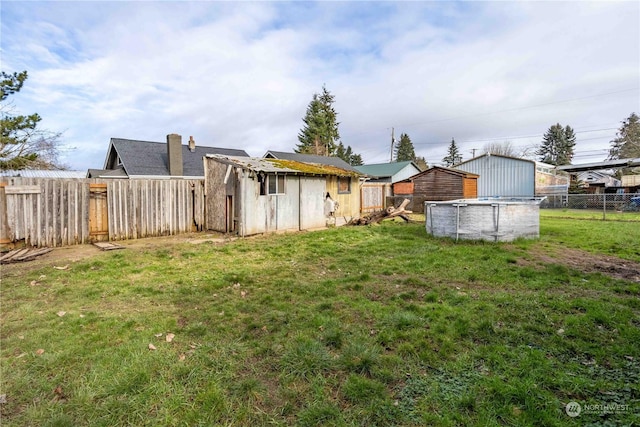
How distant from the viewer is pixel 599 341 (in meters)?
3.08

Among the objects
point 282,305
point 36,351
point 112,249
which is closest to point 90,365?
point 36,351

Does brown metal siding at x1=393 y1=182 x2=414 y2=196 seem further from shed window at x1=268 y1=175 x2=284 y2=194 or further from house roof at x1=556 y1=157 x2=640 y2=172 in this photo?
house roof at x1=556 y1=157 x2=640 y2=172

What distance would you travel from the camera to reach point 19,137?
16.2 metres

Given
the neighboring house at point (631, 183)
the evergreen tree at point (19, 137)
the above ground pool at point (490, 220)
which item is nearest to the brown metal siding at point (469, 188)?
the above ground pool at point (490, 220)

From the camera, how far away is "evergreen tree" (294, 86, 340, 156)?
4172cm

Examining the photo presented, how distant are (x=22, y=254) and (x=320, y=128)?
1483 inches

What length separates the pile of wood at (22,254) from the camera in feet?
21.8

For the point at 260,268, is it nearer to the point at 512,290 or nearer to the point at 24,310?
the point at 24,310

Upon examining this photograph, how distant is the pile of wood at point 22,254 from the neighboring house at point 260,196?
484 centimetres

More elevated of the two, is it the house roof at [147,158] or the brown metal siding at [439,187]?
the house roof at [147,158]

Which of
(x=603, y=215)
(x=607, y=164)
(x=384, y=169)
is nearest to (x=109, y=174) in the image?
(x=603, y=215)

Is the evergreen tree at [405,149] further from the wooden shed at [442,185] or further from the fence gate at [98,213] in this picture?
the fence gate at [98,213]

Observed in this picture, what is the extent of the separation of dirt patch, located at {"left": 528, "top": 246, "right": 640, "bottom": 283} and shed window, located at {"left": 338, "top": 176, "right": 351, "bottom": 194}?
8123 millimetres

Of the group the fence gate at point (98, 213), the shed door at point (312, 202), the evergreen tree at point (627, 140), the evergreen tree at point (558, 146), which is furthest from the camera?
the evergreen tree at point (558, 146)
